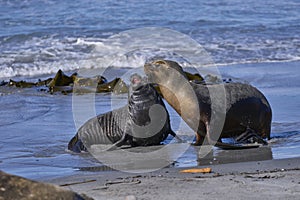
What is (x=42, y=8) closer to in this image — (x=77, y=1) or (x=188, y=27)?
(x=77, y=1)

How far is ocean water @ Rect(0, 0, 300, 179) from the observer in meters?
6.84

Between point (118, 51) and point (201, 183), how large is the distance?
9.66 metres

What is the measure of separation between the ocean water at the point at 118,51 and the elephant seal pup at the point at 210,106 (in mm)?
281

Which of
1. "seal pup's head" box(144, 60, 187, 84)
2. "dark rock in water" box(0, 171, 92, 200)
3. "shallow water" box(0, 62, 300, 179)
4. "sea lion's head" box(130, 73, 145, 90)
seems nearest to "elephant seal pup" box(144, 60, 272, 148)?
"seal pup's head" box(144, 60, 187, 84)

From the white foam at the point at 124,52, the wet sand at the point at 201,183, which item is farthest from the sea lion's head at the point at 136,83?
the white foam at the point at 124,52

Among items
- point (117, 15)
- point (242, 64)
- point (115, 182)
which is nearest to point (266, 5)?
point (117, 15)

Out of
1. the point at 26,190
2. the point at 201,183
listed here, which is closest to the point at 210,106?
the point at 201,183

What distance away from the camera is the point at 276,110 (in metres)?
8.24

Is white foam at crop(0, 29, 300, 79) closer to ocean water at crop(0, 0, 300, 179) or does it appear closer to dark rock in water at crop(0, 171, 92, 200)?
ocean water at crop(0, 0, 300, 179)

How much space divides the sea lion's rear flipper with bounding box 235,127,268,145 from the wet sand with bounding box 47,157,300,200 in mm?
871

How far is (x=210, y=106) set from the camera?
22.3 ft

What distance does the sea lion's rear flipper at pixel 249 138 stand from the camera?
6.65 meters

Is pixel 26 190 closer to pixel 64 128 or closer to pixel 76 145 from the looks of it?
pixel 76 145

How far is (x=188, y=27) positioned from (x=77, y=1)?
5.87 meters
